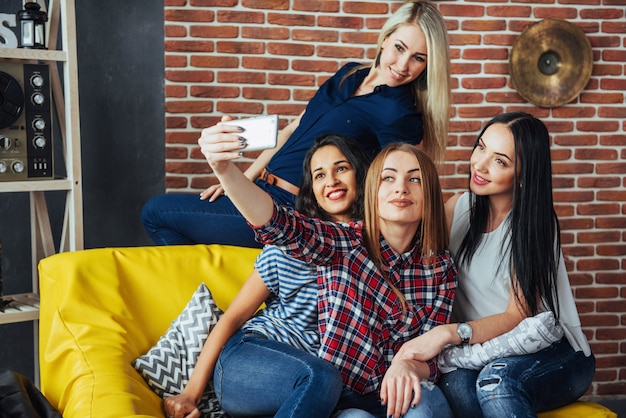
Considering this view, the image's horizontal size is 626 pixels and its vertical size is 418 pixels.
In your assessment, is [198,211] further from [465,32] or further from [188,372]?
[465,32]

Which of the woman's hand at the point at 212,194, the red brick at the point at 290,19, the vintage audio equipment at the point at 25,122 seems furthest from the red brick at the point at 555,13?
the vintage audio equipment at the point at 25,122

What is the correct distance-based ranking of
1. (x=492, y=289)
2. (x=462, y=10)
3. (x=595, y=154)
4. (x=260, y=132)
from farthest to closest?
(x=595, y=154) → (x=462, y=10) → (x=492, y=289) → (x=260, y=132)

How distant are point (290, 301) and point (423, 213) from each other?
1.38 feet

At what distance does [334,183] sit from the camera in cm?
204

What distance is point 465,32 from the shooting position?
11.2ft

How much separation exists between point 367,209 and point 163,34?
1.70 meters

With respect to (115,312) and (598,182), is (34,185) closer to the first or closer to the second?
(115,312)

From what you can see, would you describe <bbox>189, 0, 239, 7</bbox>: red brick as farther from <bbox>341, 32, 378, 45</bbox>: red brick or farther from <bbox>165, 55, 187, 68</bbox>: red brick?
<bbox>341, 32, 378, 45</bbox>: red brick

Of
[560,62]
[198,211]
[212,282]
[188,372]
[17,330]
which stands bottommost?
[17,330]

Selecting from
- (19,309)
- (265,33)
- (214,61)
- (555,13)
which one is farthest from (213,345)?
(555,13)

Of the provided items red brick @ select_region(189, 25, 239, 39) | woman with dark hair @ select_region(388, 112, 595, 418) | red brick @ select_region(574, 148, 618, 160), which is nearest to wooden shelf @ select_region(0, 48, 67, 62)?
red brick @ select_region(189, 25, 239, 39)

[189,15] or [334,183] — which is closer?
[334,183]

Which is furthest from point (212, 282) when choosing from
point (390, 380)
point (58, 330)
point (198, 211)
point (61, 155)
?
point (61, 155)

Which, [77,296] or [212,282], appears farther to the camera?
[212,282]
